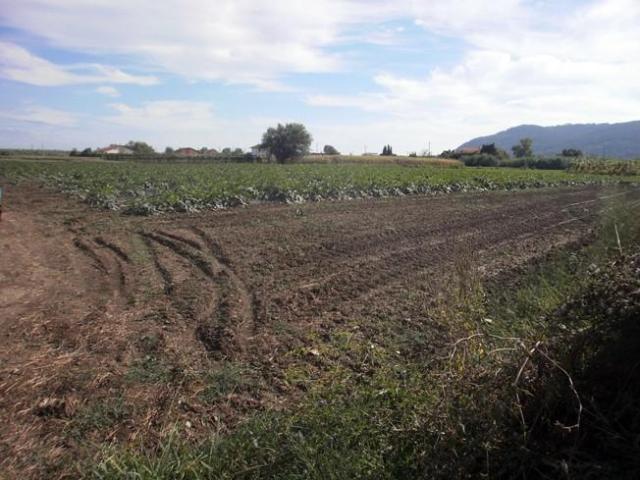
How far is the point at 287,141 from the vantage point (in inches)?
3059

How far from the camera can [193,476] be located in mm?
3016

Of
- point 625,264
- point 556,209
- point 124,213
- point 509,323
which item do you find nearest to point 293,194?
point 124,213

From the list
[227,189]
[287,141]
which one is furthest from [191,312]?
[287,141]

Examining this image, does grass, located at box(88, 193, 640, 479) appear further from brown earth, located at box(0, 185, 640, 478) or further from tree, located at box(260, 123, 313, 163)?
tree, located at box(260, 123, 313, 163)

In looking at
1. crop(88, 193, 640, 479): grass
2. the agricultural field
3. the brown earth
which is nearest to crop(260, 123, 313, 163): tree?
the agricultural field

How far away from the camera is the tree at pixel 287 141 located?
77688 mm

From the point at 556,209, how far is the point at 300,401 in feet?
58.5

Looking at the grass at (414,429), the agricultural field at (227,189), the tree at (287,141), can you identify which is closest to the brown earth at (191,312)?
the grass at (414,429)

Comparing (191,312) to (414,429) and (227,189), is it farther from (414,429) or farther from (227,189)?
(227,189)

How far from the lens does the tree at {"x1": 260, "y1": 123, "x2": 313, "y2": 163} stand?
7769 centimetres

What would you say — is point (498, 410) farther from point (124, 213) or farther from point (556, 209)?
point (556, 209)

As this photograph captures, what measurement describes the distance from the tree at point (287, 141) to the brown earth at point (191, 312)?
66.0 m

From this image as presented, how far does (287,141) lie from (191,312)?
73.5 metres

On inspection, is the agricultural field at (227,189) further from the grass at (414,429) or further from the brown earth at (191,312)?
the grass at (414,429)
